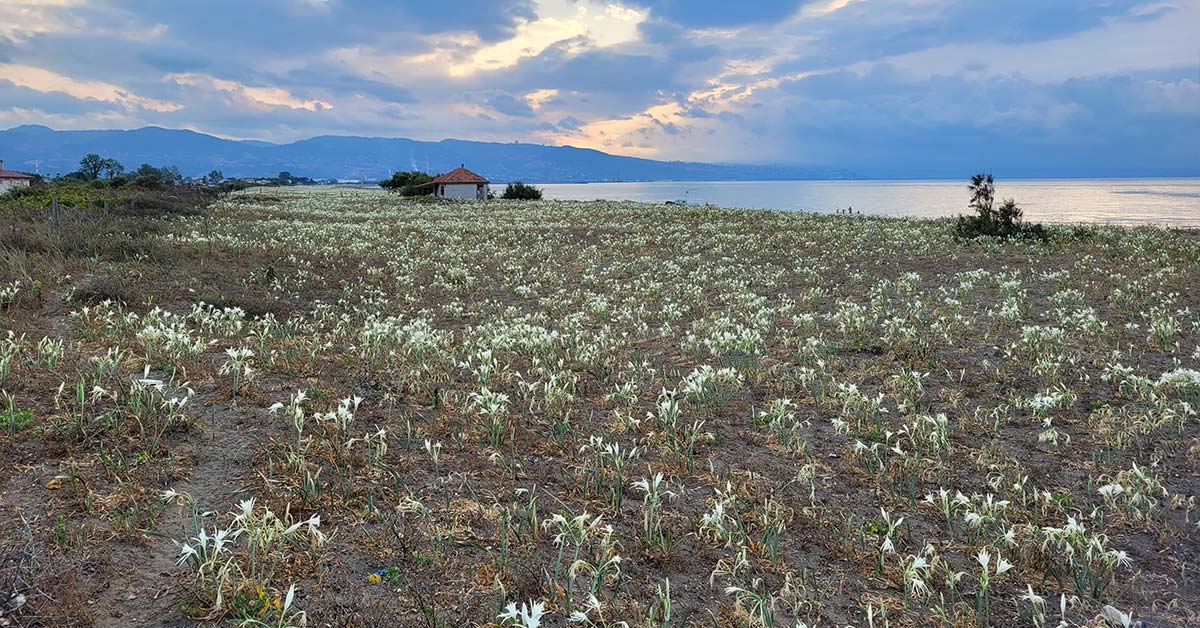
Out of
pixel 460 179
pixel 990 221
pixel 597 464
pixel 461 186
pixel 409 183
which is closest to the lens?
pixel 597 464

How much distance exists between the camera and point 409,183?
10700 centimetres

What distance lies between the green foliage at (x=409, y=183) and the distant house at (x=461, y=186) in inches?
174

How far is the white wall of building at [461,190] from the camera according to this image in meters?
88.5

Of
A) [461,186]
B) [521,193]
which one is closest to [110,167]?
[461,186]

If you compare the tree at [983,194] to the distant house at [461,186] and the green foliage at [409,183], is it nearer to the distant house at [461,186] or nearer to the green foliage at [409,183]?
the distant house at [461,186]

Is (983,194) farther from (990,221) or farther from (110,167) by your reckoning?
(110,167)

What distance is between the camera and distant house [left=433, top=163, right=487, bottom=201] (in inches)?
3489

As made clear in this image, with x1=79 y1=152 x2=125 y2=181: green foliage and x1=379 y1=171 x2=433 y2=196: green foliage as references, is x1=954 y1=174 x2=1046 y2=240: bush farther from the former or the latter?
x1=79 y1=152 x2=125 y2=181: green foliage

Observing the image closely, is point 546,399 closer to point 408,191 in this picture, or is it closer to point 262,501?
point 262,501

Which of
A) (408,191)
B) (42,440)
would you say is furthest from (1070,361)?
(408,191)

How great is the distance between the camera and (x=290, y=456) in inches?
229

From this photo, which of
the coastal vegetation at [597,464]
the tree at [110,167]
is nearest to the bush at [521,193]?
the coastal vegetation at [597,464]

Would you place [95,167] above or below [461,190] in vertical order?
above

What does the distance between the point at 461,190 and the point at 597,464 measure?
86992mm
